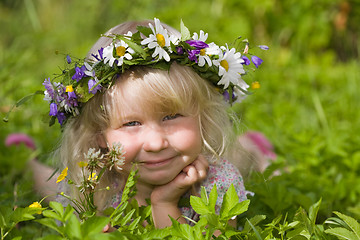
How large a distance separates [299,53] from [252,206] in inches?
140

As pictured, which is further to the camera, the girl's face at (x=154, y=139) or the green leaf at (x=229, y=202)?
the girl's face at (x=154, y=139)

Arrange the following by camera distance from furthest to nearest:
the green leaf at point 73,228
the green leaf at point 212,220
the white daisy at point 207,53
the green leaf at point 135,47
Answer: the white daisy at point 207,53 → the green leaf at point 135,47 → the green leaf at point 212,220 → the green leaf at point 73,228

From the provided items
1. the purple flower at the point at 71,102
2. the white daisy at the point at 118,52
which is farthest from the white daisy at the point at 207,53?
the purple flower at the point at 71,102

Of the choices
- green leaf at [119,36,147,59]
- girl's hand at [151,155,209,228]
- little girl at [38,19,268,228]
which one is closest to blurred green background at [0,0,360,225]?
little girl at [38,19,268,228]

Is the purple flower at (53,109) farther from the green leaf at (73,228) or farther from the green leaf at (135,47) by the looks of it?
the green leaf at (73,228)

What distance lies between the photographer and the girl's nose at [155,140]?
1680 mm

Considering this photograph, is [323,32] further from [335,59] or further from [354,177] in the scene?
[354,177]

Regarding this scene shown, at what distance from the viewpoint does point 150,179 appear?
177 centimetres

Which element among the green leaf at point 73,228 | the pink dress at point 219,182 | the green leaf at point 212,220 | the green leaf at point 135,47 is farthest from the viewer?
the pink dress at point 219,182

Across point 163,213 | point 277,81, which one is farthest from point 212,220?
point 277,81

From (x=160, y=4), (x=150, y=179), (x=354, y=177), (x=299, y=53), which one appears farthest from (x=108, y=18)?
(x=150, y=179)

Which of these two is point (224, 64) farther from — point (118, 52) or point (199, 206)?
point (199, 206)

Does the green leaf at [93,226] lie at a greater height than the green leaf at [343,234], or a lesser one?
greater

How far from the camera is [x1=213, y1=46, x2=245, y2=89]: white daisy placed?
5.99 ft
